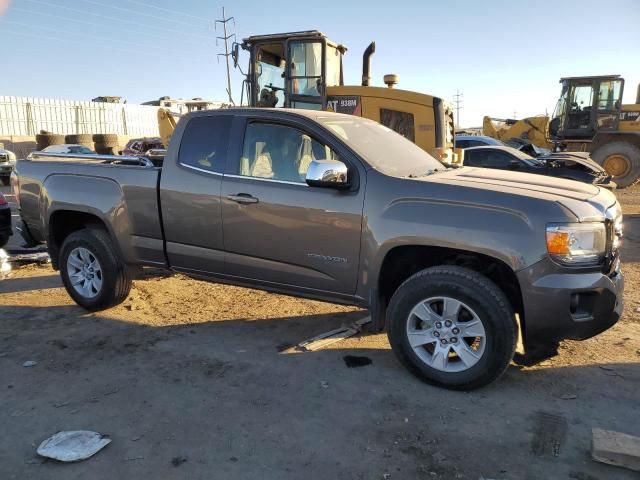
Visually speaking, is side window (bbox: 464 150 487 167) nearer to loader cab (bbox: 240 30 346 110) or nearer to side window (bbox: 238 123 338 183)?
loader cab (bbox: 240 30 346 110)

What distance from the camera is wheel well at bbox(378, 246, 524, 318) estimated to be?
11.6 ft

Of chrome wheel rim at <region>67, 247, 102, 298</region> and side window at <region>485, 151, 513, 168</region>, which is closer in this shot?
chrome wheel rim at <region>67, 247, 102, 298</region>

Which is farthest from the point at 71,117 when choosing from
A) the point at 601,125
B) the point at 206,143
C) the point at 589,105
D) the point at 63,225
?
the point at 206,143

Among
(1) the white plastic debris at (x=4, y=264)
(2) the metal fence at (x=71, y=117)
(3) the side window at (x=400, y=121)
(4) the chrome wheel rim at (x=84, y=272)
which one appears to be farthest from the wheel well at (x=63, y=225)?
(2) the metal fence at (x=71, y=117)

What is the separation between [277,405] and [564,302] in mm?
1941

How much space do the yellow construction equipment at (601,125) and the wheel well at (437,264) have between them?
15.0 meters

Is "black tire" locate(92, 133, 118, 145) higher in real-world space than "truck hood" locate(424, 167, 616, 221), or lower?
higher

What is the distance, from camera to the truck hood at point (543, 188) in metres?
3.29

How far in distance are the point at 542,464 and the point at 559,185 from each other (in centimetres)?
204

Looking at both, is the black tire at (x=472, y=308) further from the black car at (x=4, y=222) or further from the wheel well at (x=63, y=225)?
the black car at (x=4, y=222)

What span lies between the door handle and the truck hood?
4.49ft

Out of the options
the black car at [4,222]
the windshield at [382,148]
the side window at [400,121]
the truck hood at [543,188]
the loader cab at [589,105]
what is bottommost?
the black car at [4,222]

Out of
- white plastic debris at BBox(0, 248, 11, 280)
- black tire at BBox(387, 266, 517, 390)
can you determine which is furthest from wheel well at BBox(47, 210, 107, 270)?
black tire at BBox(387, 266, 517, 390)

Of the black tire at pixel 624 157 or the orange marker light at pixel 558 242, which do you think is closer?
the orange marker light at pixel 558 242
